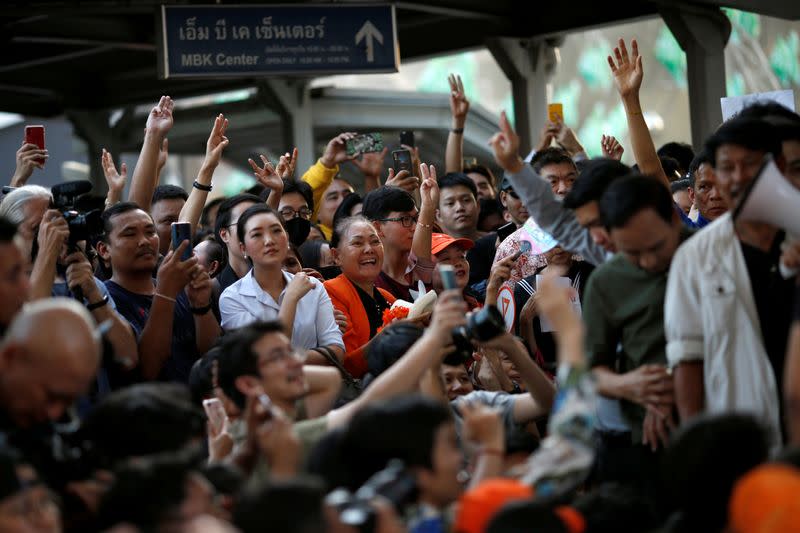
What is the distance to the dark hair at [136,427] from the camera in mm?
3627

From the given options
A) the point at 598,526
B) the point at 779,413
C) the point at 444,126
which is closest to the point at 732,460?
the point at 598,526

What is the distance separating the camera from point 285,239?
230 inches

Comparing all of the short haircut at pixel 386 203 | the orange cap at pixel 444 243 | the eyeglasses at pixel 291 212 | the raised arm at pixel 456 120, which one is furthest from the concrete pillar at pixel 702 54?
the eyeglasses at pixel 291 212

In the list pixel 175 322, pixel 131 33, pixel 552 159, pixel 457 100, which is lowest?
pixel 175 322

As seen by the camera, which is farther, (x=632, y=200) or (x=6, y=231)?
(x=632, y=200)

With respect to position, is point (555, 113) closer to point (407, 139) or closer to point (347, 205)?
point (407, 139)

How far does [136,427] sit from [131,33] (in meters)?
8.06

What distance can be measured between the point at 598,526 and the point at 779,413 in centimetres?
87

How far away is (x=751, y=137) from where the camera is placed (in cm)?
418

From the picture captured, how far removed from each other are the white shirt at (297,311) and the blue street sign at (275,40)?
281cm

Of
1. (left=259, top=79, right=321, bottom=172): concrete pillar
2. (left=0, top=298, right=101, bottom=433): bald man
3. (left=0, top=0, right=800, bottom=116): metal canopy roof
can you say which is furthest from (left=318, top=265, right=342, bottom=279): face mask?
(left=259, top=79, right=321, bottom=172): concrete pillar

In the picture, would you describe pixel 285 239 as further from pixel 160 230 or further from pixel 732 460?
pixel 732 460

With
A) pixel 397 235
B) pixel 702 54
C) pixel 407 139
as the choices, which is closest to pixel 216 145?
pixel 397 235

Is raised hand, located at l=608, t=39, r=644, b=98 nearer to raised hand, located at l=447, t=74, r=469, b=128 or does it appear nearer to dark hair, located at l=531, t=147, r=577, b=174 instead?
dark hair, located at l=531, t=147, r=577, b=174
